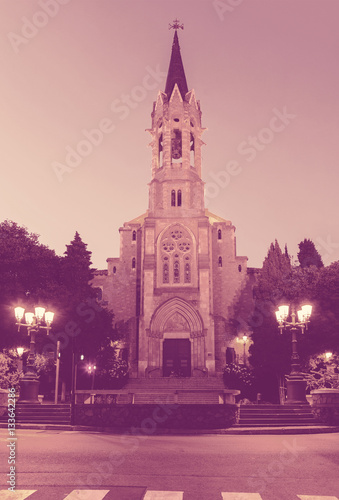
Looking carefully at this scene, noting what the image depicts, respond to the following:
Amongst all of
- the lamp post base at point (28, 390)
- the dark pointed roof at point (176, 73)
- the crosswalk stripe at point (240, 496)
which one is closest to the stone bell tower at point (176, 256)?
the dark pointed roof at point (176, 73)

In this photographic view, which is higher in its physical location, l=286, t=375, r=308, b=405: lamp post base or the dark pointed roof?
the dark pointed roof

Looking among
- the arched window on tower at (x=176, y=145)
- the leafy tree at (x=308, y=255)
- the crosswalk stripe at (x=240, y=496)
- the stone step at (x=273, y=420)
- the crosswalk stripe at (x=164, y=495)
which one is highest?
the arched window on tower at (x=176, y=145)

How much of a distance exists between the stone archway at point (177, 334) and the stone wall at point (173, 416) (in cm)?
2290

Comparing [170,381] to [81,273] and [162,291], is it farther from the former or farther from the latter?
[81,273]

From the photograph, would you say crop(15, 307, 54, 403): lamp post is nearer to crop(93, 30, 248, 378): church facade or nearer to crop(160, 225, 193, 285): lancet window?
crop(93, 30, 248, 378): church facade

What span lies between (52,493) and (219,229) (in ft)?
141

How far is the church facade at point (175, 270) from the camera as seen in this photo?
1604 inches

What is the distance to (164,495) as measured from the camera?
19.1ft

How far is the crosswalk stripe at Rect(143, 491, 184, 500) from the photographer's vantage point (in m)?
5.67

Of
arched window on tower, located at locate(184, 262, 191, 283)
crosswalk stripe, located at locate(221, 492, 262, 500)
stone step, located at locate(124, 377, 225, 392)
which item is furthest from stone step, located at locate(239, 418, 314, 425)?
arched window on tower, located at locate(184, 262, 191, 283)

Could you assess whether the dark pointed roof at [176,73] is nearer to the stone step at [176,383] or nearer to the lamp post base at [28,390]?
the stone step at [176,383]

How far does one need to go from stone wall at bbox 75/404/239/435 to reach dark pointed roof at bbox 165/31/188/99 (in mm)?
39358

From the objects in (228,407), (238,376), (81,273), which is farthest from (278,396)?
(228,407)

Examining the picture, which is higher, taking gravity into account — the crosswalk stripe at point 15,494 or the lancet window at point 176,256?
the lancet window at point 176,256
